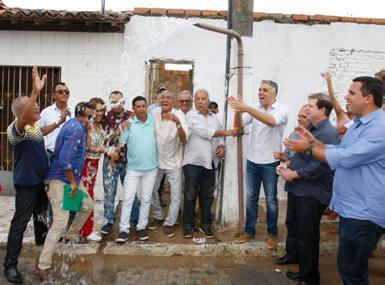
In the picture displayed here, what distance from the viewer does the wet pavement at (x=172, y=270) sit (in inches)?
179

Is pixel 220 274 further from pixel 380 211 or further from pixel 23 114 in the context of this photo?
pixel 23 114

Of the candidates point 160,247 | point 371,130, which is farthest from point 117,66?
point 371,130

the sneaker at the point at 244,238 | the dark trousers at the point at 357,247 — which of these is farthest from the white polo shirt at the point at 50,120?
the dark trousers at the point at 357,247

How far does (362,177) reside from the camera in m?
3.40

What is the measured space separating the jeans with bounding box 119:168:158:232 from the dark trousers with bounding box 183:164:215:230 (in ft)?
1.49

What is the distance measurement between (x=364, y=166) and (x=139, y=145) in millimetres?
2816

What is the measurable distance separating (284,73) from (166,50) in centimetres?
214

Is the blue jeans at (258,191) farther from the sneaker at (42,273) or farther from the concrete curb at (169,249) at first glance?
the sneaker at (42,273)

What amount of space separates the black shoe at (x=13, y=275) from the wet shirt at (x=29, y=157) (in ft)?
2.94

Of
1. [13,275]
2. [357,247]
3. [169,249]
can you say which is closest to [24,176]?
[13,275]

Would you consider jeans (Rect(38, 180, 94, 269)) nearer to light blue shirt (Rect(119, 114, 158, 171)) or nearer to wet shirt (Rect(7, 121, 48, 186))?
wet shirt (Rect(7, 121, 48, 186))

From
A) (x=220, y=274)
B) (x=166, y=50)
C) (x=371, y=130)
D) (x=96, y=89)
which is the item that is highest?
(x=166, y=50)

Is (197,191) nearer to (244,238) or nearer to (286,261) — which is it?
(244,238)

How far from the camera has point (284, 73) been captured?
7566 millimetres
